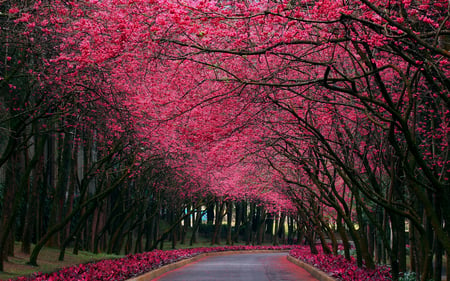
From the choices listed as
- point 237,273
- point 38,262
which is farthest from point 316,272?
point 38,262

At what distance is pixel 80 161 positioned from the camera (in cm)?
4266

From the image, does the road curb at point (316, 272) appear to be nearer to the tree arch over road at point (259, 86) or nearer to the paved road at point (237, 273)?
the paved road at point (237, 273)

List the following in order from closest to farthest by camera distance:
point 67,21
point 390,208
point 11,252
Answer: point 390,208 < point 67,21 < point 11,252

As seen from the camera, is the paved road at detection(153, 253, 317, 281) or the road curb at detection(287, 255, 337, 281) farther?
the paved road at detection(153, 253, 317, 281)

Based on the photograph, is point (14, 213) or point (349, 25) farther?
point (14, 213)

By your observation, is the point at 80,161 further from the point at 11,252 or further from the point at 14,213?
the point at 14,213

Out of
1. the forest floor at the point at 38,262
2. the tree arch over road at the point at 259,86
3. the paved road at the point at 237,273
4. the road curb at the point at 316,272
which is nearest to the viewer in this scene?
the tree arch over road at the point at 259,86

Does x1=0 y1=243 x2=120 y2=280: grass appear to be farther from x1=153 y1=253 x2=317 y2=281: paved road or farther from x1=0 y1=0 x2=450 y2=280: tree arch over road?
x1=153 y1=253 x2=317 y2=281: paved road


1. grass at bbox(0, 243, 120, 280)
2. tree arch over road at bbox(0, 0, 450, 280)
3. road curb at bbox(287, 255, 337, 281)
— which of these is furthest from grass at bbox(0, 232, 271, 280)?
road curb at bbox(287, 255, 337, 281)

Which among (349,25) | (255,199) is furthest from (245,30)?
(255,199)

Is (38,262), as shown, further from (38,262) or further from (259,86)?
(259,86)

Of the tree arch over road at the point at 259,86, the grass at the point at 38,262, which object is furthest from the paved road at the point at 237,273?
the grass at the point at 38,262

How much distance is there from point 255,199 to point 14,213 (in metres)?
42.3

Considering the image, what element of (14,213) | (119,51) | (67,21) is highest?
(67,21)
